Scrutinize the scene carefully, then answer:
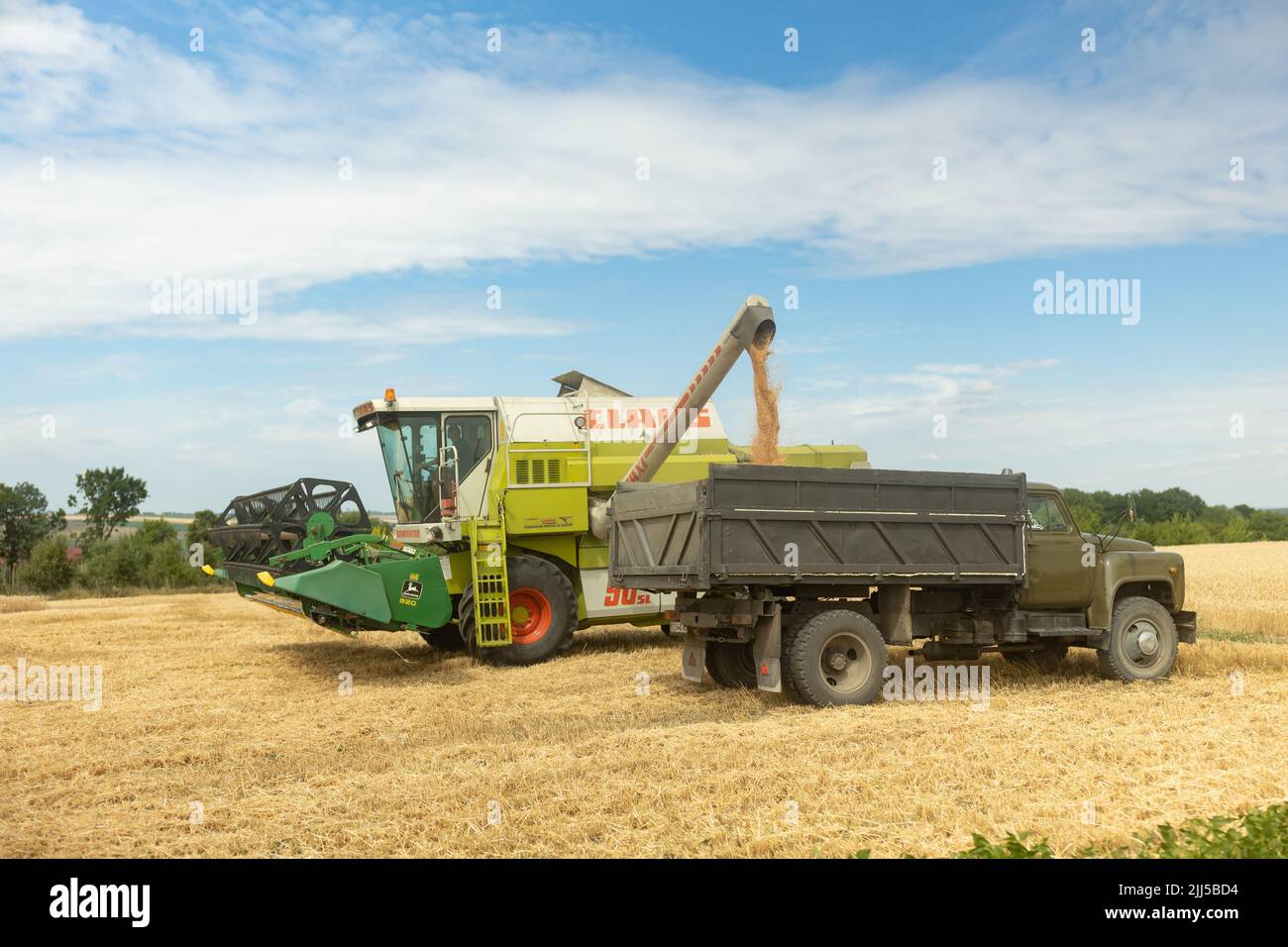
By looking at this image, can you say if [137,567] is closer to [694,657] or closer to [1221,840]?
[694,657]

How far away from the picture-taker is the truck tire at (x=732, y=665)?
10773 millimetres

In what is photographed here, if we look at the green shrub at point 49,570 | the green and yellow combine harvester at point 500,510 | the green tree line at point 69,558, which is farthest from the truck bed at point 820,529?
the green shrub at point 49,570

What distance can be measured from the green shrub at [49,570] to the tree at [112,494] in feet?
108

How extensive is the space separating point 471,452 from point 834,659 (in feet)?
19.4

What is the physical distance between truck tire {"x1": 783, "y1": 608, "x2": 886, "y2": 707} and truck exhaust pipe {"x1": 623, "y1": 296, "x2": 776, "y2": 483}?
3272 millimetres

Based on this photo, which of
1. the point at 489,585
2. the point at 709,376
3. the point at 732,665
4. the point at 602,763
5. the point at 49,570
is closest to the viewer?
the point at 602,763

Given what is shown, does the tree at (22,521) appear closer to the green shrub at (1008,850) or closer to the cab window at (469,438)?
the cab window at (469,438)

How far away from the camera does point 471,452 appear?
13.9 metres

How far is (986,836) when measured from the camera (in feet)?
18.2

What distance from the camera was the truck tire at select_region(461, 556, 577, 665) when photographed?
13.2 metres

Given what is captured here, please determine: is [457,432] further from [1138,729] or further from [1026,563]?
[1138,729]

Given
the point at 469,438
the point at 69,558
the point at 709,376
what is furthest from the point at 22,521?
the point at 709,376
